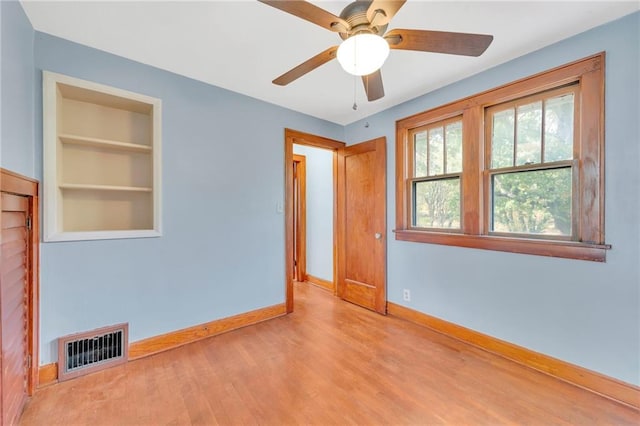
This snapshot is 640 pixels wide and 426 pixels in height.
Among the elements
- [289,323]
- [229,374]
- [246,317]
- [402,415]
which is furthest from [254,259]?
[402,415]

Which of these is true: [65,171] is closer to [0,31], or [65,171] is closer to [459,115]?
[0,31]

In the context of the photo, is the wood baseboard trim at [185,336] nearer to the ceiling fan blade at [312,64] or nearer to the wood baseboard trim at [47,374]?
the wood baseboard trim at [47,374]

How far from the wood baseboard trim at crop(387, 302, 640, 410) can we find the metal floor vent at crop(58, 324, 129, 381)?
2.75 metres

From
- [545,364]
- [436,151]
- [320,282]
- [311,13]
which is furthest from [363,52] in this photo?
[320,282]

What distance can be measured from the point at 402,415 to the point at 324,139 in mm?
2971

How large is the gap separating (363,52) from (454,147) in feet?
5.88

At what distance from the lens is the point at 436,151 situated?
9.23 feet

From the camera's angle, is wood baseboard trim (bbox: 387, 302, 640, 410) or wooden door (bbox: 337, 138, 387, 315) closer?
wood baseboard trim (bbox: 387, 302, 640, 410)

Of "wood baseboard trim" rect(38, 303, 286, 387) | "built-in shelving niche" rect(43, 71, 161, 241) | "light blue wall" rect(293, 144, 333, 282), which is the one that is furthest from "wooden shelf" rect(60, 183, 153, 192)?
"light blue wall" rect(293, 144, 333, 282)

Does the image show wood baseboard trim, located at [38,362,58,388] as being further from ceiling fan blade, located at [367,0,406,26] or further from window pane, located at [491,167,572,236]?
window pane, located at [491,167,572,236]

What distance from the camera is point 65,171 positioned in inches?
82.9

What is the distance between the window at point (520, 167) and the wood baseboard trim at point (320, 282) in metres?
1.66

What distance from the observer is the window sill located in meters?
1.81

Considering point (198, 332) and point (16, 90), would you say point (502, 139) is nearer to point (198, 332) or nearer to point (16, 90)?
point (198, 332)
